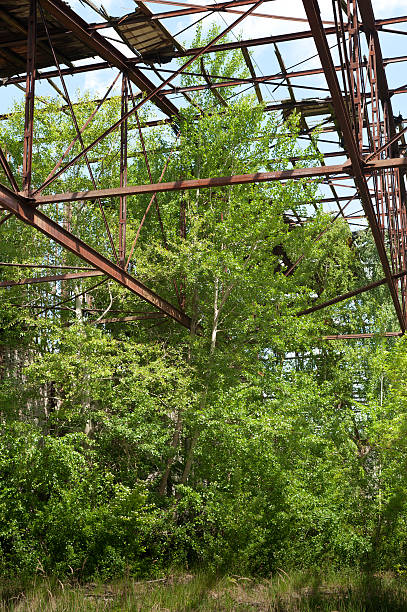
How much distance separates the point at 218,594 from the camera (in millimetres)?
13445

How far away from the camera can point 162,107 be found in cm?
1748

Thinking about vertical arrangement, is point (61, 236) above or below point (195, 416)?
above

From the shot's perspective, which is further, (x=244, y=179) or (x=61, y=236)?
(x=61, y=236)

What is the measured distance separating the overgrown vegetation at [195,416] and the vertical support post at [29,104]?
7441mm

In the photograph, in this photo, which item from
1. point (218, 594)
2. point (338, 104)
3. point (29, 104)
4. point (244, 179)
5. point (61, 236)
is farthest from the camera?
point (218, 594)

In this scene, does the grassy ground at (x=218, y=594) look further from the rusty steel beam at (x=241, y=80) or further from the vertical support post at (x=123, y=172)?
the rusty steel beam at (x=241, y=80)

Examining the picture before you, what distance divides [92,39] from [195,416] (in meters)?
9.44

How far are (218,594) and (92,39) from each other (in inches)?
454

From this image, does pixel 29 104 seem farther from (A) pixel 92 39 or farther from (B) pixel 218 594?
(B) pixel 218 594

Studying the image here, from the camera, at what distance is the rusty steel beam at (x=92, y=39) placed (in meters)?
10.6

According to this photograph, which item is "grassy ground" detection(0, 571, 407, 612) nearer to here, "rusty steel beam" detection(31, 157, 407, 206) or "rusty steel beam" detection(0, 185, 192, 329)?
"rusty steel beam" detection(0, 185, 192, 329)

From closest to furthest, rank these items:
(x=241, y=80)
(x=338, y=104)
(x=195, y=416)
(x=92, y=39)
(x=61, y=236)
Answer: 1. (x=338, y=104)
2. (x=61, y=236)
3. (x=92, y=39)
4. (x=241, y=80)
5. (x=195, y=416)

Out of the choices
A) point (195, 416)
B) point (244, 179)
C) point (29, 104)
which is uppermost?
point (29, 104)

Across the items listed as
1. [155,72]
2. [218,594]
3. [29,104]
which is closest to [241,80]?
[155,72]
